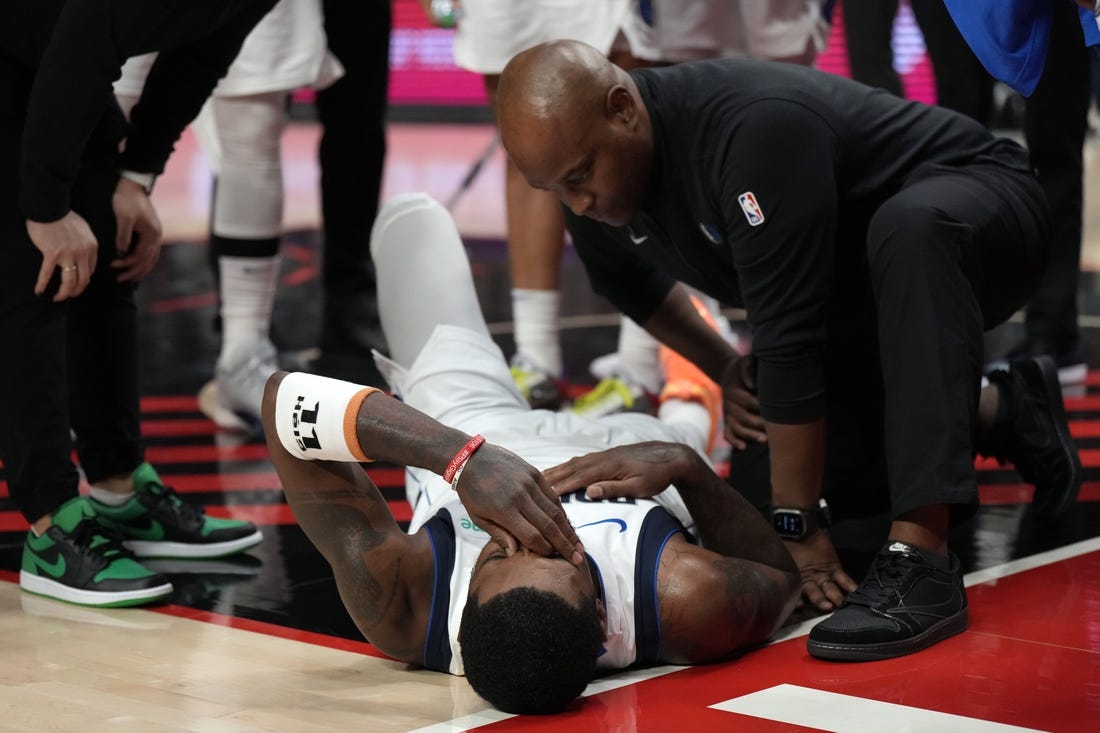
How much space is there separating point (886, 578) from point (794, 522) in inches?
11.0

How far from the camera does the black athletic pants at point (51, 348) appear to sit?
322 cm

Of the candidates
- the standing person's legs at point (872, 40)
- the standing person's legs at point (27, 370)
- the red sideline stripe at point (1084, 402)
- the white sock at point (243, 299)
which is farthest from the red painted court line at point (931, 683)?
the standing person's legs at point (872, 40)

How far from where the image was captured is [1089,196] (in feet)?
33.0

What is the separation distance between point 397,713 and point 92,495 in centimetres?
136

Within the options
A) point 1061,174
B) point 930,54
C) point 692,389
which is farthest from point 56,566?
point 1061,174

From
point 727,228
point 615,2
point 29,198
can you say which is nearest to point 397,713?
point 727,228

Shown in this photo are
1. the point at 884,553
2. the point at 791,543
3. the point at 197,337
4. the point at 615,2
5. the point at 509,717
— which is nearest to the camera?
the point at 509,717

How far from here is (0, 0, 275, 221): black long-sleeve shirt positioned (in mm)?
3057

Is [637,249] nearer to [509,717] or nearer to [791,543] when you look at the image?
[791,543]

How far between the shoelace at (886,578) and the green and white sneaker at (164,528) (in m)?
1.46

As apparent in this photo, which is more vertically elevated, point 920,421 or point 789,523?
point 920,421

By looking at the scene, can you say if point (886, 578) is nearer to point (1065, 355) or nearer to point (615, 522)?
point (615, 522)

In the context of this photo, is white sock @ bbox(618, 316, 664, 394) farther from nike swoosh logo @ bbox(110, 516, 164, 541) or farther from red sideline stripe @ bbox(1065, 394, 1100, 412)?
nike swoosh logo @ bbox(110, 516, 164, 541)

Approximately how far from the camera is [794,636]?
290cm
